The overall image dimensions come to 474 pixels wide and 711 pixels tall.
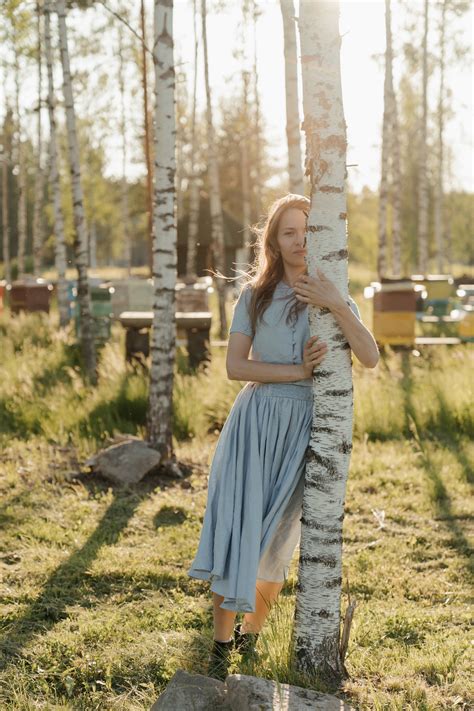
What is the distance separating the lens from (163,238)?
286 inches

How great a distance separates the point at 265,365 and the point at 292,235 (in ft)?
1.84

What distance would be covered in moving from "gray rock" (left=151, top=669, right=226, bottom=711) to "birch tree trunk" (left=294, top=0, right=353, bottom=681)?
Result: 1.48ft

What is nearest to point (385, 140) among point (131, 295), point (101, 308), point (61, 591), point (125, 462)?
point (131, 295)

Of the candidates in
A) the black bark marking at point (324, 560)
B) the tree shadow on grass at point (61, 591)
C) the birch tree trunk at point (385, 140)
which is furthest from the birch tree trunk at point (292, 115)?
the birch tree trunk at point (385, 140)

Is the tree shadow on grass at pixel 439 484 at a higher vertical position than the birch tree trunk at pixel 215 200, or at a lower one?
lower

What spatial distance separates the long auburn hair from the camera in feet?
12.2

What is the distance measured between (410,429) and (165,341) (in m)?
2.64

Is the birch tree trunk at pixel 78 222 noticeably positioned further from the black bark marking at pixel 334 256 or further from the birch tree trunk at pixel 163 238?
the black bark marking at pixel 334 256

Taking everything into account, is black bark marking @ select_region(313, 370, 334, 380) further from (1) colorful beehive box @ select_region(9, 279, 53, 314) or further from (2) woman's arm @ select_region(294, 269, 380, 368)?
(1) colorful beehive box @ select_region(9, 279, 53, 314)

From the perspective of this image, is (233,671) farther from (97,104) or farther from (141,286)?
(97,104)

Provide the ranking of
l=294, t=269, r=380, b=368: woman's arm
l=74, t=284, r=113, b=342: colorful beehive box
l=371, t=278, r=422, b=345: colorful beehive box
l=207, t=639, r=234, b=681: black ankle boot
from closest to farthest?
1. l=294, t=269, r=380, b=368: woman's arm
2. l=207, t=639, r=234, b=681: black ankle boot
3. l=371, t=278, r=422, b=345: colorful beehive box
4. l=74, t=284, r=113, b=342: colorful beehive box

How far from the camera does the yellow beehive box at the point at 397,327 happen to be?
12.8 metres

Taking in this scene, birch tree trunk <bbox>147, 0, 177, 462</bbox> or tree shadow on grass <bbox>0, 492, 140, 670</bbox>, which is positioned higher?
birch tree trunk <bbox>147, 0, 177, 462</bbox>

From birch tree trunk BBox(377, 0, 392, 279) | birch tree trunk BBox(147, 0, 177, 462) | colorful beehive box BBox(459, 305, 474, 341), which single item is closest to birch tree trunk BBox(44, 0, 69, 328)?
birch tree trunk BBox(377, 0, 392, 279)
